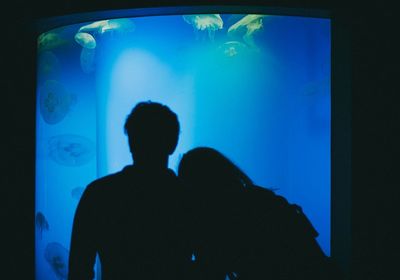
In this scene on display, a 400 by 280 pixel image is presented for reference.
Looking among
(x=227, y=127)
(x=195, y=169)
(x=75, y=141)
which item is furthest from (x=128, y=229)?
(x=75, y=141)

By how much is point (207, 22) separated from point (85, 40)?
105 cm

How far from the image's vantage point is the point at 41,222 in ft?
8.95

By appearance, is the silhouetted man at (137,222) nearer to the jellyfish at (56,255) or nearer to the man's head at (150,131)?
the man's head at (150,131)

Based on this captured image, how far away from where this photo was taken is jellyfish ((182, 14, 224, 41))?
95.0 inches

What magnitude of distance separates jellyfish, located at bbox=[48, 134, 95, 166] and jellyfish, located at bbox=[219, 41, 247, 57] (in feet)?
4.58

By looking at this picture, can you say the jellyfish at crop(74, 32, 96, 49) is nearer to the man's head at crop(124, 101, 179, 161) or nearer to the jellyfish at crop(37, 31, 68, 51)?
the jellyfish at crop(37, 31, 68, 51)

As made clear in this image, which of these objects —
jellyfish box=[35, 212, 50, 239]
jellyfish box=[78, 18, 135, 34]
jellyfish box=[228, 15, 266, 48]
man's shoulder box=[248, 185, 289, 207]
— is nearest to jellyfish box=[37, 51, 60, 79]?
jellyfish box=[78, 18, 135, 34]

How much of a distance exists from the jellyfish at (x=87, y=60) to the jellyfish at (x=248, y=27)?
1.19 metres

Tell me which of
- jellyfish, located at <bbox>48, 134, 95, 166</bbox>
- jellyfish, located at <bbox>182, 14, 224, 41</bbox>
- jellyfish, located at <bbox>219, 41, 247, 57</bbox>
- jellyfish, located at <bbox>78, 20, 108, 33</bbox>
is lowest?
jellyfish, located at <bbox>48, 134, 95, 166</bbox>

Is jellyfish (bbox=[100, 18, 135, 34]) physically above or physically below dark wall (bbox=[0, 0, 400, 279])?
above

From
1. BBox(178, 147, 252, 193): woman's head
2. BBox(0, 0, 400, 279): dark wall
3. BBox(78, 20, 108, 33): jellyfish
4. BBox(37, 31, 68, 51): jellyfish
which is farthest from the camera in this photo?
BBox(37, 31, 68, 51): jellyfish

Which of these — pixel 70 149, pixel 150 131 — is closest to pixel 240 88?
pixel 150 131
